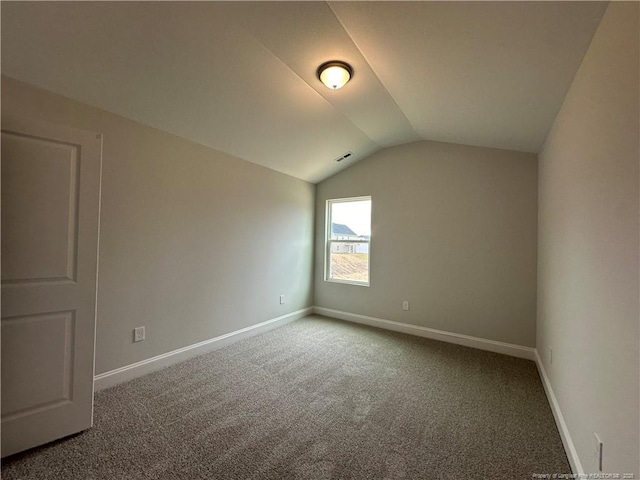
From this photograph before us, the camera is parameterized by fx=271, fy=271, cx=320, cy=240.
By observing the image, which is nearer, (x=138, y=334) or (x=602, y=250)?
(x=602, y=250)

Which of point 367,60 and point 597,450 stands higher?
point 367,60

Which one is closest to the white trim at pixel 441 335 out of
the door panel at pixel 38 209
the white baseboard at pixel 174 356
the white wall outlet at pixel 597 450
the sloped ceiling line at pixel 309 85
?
the white baseboard at pixel 174 356

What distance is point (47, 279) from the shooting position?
64.2 inches

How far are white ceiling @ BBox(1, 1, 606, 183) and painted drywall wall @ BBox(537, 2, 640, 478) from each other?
A: 278 millimetres

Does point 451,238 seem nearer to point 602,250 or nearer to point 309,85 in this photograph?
point 602,250

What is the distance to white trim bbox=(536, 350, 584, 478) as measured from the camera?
146 cm

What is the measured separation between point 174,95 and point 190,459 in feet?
8.31

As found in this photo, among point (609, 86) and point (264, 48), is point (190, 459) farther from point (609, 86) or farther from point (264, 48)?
point (609, 86)

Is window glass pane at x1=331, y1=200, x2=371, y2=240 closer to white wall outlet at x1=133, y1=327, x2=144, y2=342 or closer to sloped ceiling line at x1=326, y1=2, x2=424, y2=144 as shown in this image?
Result: sloped ceiling line at x1=326, y1=2, x2=424, y2=144

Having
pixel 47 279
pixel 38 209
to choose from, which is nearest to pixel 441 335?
pixel 47 279

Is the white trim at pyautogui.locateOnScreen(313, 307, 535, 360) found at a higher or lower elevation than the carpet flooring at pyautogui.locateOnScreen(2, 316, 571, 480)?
higher

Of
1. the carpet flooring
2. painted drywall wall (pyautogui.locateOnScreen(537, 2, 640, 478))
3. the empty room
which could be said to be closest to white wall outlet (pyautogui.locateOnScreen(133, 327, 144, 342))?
the empty room

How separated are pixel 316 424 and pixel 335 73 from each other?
2550 mm

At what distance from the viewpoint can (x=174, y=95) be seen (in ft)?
7.18
